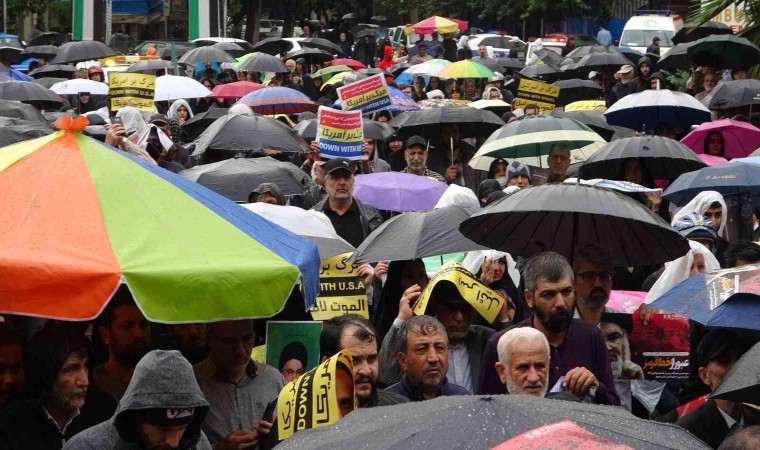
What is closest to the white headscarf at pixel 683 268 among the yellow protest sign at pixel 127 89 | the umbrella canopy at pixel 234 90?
the yellow protest sign at pixel 127 89

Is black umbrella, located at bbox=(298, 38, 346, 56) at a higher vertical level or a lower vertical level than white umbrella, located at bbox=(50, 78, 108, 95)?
higher

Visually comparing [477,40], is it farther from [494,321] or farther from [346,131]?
[494,321]

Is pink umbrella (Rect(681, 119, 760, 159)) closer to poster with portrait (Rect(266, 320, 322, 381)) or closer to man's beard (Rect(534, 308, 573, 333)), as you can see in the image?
man's beard (Rect(534, 308, 573, 333))

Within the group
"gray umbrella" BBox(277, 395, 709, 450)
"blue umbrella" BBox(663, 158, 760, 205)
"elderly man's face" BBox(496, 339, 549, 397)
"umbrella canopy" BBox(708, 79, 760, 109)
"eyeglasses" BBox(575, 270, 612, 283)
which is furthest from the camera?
"umbrella canopy" BBox(708, 79, 760, 109)

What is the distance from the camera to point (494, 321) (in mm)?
7816

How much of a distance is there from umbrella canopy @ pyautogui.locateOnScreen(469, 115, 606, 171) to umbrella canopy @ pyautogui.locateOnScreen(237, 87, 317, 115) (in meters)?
6.09

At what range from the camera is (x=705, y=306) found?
→ 6.59 meters

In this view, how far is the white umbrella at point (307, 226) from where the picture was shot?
8445 mm

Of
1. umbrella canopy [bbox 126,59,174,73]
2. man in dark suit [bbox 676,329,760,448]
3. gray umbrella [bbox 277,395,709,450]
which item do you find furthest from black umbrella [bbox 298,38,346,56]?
gray umbrella [bbox 277,395,709,450]

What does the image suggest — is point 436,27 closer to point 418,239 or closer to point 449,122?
point 449,122

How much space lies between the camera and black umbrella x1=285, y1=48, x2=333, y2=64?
2980 centimetres

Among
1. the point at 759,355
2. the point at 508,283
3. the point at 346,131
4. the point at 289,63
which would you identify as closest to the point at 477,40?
Result: the point at 289,63

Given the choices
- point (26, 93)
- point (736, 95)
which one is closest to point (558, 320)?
point (736, 95)

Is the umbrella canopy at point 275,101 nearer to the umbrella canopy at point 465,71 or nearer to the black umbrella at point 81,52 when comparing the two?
the umbrella canopy at point 465,71
